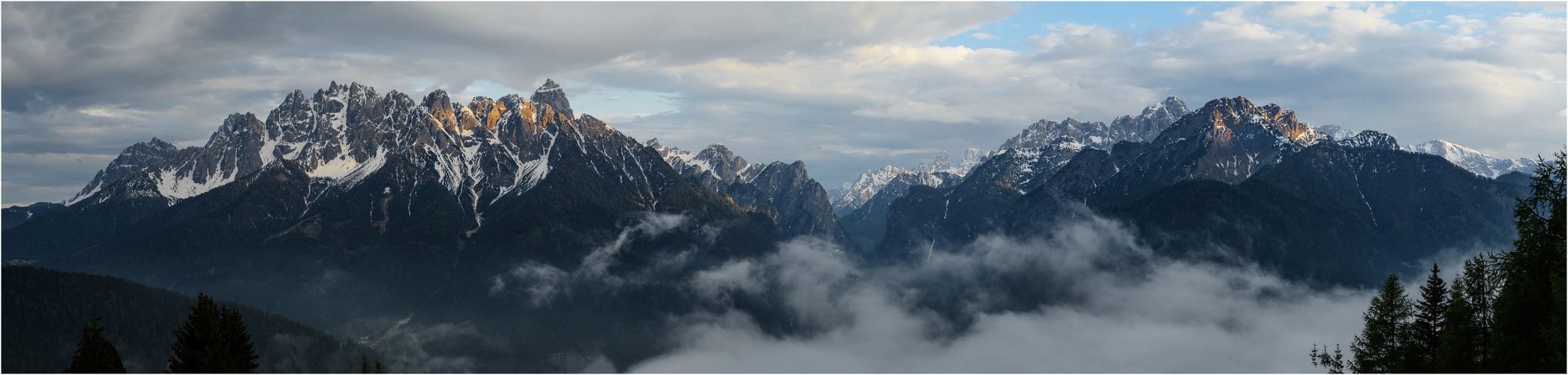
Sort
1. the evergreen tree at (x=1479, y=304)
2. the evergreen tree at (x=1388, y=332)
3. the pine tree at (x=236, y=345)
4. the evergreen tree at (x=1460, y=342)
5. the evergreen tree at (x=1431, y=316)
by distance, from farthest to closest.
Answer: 1. the evergreen tree at (x=1388, y=332)
2. the pine tree at (x=236, y=345)
3. the evergreen tree at (x=1431, y=316)
4. the evergreen tree at (x=1460, y=342)
5. the evergreen tree at (x=1479, y=304)

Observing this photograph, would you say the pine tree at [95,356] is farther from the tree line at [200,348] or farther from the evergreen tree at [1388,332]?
the evergreen tree at [1388,332]

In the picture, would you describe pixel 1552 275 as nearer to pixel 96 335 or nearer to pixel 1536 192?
pixel 1536 192

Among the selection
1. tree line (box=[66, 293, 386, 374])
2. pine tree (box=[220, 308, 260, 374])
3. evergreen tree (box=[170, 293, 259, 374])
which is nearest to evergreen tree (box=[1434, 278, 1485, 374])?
tree line (box=[66, 293, 386, 374])

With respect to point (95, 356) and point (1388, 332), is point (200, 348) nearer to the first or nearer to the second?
point (95, 356)

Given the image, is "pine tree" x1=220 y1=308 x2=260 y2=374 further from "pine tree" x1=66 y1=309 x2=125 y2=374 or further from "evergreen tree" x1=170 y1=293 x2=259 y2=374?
"pine tree" x1=66 y1=309 x2=125 y2=374

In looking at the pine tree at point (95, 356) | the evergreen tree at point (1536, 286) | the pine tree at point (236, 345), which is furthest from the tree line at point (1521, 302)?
the pine tree at point (95, 356)
